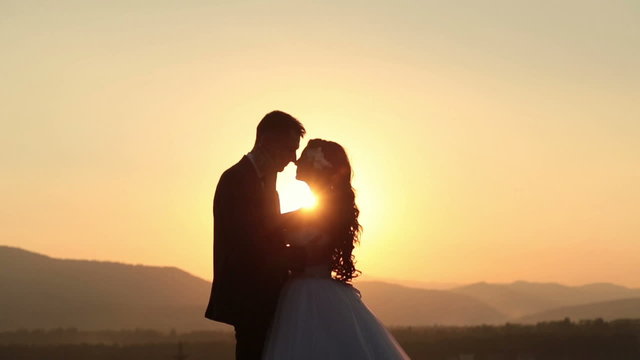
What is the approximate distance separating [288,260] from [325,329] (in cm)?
73

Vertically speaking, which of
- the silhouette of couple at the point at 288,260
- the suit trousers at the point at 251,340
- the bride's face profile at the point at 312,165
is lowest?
the suit trousers at the point at 251,340

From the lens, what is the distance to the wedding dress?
28.5 ft

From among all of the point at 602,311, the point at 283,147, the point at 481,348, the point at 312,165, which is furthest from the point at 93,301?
the point at 283,147

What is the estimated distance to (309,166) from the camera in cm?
921

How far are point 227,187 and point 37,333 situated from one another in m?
74.6

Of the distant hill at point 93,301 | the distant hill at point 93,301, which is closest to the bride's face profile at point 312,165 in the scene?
the distant hill at point 93,301

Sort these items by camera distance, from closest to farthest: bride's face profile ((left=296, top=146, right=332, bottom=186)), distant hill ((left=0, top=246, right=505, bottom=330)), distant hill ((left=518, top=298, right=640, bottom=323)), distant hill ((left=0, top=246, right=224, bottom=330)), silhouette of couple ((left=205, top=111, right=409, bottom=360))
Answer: silhouette of couple ((left=205, top=111, right=409, bottom=360)) < bride's face profile ((left=296, top=146, right=332, bottom=186)) < distant hill ((left=0, top=246, right=224, bottom=330)) < distant hill ((left=0, top=246, right=505, bottom=330)) < distant hill ((left=518, top=298, right=640, bottom=323))

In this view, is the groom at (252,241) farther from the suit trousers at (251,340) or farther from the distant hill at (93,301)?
the distant hill at (93,301)

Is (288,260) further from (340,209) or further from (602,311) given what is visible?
(602,311)

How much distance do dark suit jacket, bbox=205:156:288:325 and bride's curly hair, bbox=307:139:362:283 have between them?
485 mm

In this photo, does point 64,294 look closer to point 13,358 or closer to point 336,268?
point 13,358

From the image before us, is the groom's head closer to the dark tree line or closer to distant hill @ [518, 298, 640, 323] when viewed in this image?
the dark tree line

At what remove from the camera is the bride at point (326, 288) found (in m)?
8.73

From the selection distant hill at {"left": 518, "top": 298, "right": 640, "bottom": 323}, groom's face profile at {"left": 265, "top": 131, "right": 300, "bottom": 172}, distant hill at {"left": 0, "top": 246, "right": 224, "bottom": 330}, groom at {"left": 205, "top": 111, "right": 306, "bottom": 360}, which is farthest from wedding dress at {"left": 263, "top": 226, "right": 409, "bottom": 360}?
distant hill at {"left": 518, "top": 298, "right": 640, "bottom": 323}
